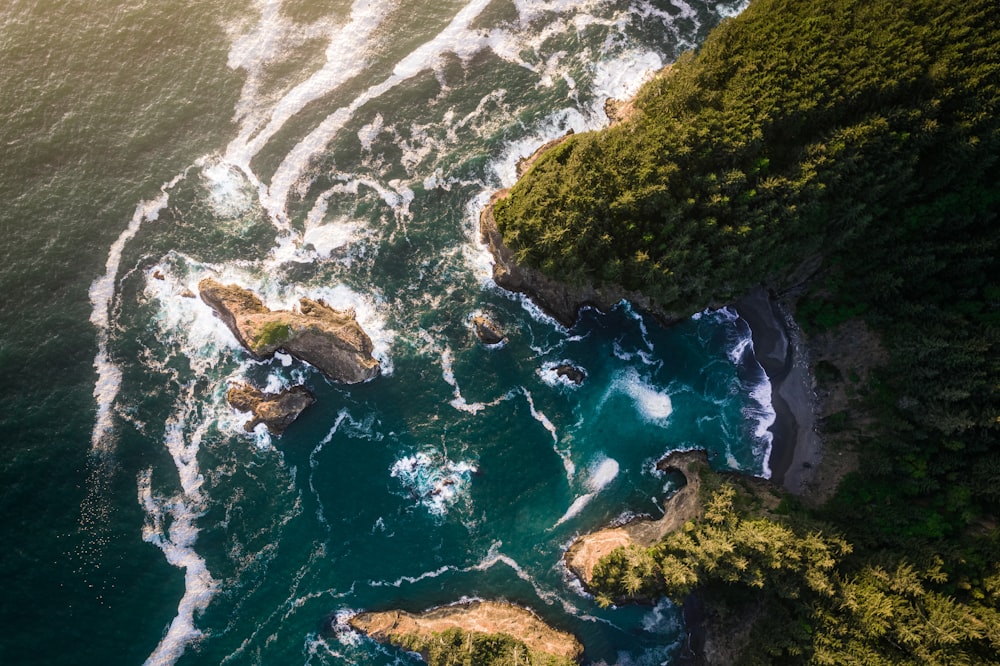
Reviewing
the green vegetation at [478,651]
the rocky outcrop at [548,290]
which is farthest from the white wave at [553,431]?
the green vegetation at [478,651]

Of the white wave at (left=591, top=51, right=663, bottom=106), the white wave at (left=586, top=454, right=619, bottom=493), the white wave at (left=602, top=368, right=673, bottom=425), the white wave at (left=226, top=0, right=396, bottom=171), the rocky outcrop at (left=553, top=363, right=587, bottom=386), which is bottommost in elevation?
the white wave at (left=586, top=454, right=619, bottom=493)

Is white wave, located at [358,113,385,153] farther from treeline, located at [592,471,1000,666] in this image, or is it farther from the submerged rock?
treeline, located at [592,471,1000,666]

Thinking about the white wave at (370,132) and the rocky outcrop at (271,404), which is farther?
the white wave at (370,132)

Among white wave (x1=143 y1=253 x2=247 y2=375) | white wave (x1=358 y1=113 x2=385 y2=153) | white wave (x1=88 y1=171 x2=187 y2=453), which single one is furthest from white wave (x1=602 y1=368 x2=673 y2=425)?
white wave (x1=88 y1=171 x2=187 y2=453)

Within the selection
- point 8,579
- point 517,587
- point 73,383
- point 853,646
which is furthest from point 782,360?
point 8,579

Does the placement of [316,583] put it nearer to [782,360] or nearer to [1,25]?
[782,360]

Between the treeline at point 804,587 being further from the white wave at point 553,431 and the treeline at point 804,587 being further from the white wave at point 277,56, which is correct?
the white wave at point 277,56
